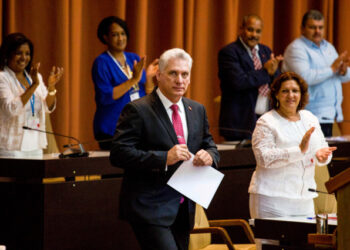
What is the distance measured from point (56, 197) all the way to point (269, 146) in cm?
137

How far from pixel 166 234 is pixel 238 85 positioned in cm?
293

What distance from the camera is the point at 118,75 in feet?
18.2

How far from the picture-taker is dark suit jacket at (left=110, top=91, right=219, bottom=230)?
3.27 m

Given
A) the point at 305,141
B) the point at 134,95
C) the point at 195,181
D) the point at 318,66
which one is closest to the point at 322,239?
the point at 195,181

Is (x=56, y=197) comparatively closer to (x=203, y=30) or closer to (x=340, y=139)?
(x=340, y=139)

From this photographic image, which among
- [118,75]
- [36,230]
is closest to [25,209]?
[36,230]

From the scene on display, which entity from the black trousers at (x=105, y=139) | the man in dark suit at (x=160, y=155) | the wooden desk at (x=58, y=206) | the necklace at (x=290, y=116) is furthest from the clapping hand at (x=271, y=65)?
the man in dark suit at (x=160, y=155)

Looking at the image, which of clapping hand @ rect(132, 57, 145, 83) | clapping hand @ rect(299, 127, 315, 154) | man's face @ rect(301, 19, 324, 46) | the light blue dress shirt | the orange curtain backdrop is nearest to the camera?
clapping hand @ rect(299, 127, 315, 154)

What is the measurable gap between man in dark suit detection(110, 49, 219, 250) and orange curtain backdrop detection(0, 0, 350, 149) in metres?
3.82

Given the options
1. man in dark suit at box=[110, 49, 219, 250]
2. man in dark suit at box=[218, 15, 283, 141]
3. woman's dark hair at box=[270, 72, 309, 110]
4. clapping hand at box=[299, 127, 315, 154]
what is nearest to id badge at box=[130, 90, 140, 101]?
man in dark suit at box=[218, 15, 283, 141]

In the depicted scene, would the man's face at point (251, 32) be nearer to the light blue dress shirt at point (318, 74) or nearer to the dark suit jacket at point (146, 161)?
the light blue dress shirt at point (318, 74)

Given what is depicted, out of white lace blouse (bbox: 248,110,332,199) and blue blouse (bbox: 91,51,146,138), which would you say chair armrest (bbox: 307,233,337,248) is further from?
blue blouse (bbox: 91,51,146,138)

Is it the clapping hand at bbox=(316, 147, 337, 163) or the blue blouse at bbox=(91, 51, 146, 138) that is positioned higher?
the blue blouse at bbox=(91, 51, 146, 138)

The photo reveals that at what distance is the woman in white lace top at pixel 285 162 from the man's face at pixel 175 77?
108 centimetres
